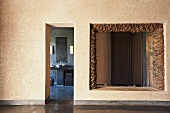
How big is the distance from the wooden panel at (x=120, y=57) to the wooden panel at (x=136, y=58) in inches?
7.0

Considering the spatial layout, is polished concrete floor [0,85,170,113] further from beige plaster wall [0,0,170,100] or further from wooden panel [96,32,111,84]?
wooden panel [96,32,111,84]

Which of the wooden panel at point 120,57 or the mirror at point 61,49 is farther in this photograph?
the mirror at point 61,49

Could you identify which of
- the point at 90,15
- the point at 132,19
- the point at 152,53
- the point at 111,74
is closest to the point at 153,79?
the point at 152,53

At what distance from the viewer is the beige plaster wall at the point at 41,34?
4.54 m

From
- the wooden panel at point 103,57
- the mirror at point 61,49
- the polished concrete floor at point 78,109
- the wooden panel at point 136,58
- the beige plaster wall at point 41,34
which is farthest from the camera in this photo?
the mirror at point 61,49

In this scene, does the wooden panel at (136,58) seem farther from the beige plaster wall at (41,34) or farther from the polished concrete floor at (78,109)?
the polished concrete floor at (78,109)

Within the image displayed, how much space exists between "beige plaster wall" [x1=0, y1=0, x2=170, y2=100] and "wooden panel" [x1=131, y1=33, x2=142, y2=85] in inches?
39.6

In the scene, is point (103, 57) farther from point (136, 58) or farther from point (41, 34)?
point (41, 34)

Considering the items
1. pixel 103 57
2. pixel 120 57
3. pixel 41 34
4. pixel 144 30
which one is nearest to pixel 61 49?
pixel 103 57

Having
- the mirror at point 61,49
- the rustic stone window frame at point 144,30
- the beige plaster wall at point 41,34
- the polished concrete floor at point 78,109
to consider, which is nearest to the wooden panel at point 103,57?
the rustic stone window frame at point 144,30

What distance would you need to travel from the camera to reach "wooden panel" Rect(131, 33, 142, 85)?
5.42 meters

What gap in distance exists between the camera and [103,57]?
5.37 meters

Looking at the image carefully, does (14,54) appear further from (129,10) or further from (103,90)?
(129,10)

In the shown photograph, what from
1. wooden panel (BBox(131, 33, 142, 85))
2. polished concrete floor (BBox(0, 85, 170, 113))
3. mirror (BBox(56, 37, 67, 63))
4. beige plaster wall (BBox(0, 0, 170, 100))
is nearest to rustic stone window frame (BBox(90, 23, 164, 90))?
beige plaster wall (BBox(0, 0, 170, 100))
